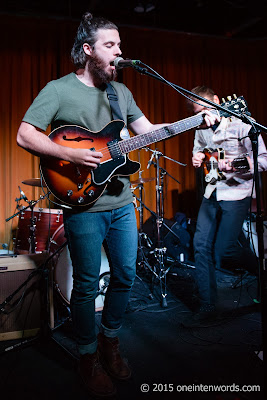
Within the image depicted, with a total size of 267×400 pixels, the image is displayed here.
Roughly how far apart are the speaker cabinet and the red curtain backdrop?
3.22 metres

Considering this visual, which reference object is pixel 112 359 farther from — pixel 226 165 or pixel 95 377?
pixel 226 165

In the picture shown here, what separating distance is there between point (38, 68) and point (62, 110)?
15.4 ft

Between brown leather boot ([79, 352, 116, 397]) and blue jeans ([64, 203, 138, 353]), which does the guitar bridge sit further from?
brown leather boot ([79, 352, 116, 397])

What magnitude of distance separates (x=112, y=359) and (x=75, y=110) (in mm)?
1618

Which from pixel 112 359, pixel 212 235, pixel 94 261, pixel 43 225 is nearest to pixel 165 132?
pixel 94 261

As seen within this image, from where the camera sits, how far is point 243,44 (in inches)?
290

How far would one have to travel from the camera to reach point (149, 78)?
6.79 metres

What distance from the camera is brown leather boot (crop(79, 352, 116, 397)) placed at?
1.90m

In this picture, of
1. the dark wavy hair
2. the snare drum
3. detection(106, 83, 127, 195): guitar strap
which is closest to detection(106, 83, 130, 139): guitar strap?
detection(106, 83, 127, 195): guitar strap

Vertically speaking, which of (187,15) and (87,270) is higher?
(187,15)

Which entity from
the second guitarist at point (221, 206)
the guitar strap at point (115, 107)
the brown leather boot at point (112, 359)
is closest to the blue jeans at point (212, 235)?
the second guitarist at point (221, 206)

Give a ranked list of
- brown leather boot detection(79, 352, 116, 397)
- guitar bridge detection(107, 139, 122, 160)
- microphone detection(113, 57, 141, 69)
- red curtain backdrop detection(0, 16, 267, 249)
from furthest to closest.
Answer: red curtain backdrop detection(0, 16, 267, 249)
guitar bridge detection(107, 139, 122, 160)
brown leather boot detection(79, 352, 116, 397)
microphone detection(113, 57, 141, 69)

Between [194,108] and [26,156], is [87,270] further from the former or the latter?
[26,156]

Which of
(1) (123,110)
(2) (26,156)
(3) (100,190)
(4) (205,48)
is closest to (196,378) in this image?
(3) (100,190)
